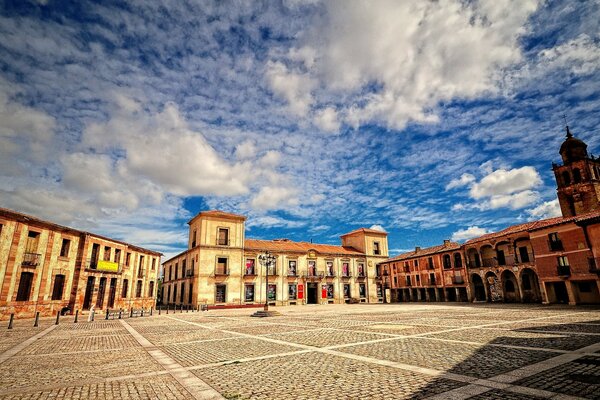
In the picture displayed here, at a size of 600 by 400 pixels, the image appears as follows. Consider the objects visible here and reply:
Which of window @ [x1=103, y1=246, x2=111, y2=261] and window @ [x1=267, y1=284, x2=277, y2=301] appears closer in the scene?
window @ [x1=103, y1=246, x2=111, y2=261]

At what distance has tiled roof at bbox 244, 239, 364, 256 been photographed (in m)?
40.3

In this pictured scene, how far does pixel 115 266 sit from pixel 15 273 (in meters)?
9.50

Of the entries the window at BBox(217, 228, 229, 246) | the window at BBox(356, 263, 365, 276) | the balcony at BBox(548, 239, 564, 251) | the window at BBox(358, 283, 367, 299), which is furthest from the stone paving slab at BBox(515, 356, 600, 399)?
the window at BBox(356, 263, 365, 276)

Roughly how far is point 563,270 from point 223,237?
1298 inches

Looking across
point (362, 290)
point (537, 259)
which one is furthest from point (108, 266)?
point (537, 259)

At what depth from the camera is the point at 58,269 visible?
913 inches

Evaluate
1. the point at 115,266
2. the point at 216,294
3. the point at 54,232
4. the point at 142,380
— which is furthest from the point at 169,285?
the point at 142,380

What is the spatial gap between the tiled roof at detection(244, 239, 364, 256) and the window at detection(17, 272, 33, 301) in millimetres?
20705

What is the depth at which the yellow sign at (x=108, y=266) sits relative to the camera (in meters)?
27.2

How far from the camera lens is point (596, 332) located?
9641mm

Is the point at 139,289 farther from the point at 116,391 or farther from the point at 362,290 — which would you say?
the point at 116,391

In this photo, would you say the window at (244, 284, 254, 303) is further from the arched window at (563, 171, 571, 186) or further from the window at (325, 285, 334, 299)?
the arched window at (563, 171, 571, 186)

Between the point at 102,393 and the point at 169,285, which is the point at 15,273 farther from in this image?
the point at 169,285

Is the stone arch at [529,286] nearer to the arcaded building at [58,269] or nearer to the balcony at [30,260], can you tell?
the arcaded building at [58,269]
